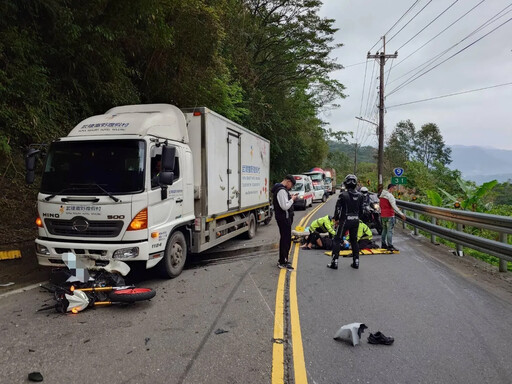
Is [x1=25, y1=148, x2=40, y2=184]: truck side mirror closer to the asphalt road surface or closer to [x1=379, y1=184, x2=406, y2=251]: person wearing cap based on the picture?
the asphalt road surface

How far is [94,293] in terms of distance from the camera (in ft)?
15.9

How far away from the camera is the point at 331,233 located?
9.16m

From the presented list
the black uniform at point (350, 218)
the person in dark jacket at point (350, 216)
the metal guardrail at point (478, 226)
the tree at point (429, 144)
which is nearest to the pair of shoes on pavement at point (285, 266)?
the person in dark jacket at point (350, 216)

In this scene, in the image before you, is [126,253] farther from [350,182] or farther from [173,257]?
[350,182]

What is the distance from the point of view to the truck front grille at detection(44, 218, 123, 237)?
17.3 feet

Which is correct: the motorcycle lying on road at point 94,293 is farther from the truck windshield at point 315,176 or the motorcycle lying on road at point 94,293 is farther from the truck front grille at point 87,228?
the truck windshield at point 315,176

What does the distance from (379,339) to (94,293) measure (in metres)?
3.66

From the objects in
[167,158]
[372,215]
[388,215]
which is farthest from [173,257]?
[372,215]

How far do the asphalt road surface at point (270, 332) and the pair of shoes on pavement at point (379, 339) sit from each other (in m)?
0.08

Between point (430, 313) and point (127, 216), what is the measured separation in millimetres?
4377

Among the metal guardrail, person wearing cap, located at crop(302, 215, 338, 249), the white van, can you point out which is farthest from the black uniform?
the white van

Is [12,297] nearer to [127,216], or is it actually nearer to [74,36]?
[127,216]

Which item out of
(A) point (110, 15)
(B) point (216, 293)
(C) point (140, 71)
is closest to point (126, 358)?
(B) point (216, 293)

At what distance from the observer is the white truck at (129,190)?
5293 millimetres
